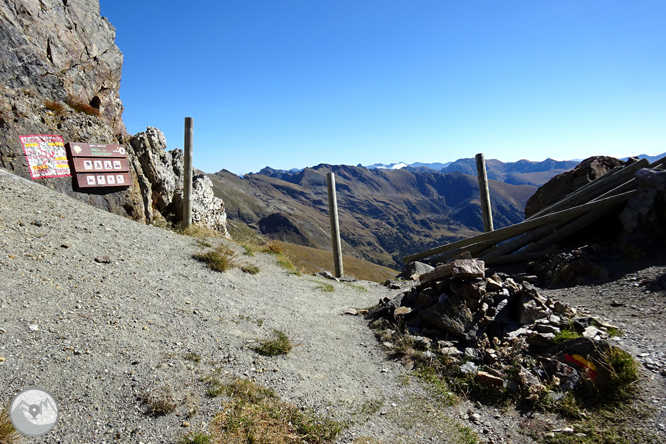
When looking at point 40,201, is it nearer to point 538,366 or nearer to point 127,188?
point 127,188

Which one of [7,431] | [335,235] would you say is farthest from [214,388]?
[335,235]

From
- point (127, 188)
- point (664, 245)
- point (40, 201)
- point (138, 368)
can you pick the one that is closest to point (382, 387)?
point (138, 368)

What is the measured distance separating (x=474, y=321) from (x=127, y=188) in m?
11.1

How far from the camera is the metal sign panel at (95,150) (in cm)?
1018

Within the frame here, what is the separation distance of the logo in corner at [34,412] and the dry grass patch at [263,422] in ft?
5.16

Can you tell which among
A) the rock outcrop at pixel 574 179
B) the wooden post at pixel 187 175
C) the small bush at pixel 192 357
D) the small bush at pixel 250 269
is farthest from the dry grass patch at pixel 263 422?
the rock outcrop at pixel 574 179

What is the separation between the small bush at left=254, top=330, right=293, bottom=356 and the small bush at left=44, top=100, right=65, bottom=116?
32.3 feet

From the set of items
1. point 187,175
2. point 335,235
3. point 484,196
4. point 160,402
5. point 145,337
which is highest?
point 187,175

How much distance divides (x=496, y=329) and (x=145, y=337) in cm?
582

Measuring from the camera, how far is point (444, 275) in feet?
23.7

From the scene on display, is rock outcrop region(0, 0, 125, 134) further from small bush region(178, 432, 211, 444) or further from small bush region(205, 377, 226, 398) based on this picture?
small bush region(178, 432, 211, 444)

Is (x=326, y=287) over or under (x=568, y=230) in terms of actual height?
under

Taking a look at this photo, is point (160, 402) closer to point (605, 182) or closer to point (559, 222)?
point (559, 222)

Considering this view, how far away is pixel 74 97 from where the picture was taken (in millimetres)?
11516
